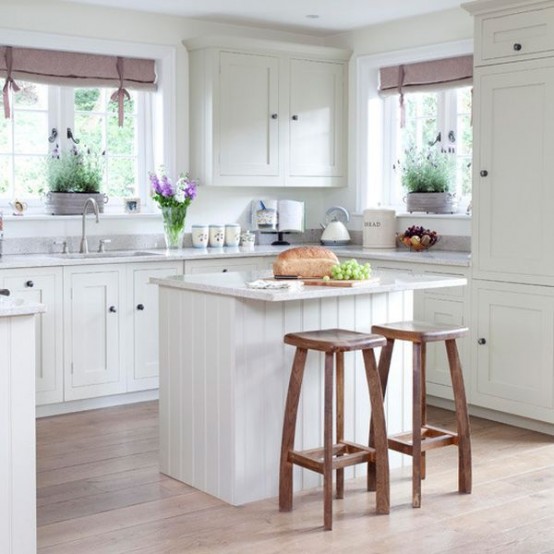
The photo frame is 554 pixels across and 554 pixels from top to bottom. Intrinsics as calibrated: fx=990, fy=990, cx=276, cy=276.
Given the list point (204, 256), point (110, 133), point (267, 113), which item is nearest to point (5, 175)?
point (110, 133)

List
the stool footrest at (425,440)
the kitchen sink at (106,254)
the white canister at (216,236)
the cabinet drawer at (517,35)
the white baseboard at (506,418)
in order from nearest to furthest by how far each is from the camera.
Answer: the stool footrest at (425,440), the cabinet drawer at (517,35), the white baseboard at (506,418), the kitchen sink at (106,254), the white canister at (216,236)

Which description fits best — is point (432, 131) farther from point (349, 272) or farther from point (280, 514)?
point (280, 514)

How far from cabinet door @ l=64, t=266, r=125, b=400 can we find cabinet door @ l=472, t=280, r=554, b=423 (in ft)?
6.68

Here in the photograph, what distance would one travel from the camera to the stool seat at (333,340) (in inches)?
148

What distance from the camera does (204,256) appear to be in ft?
19.7

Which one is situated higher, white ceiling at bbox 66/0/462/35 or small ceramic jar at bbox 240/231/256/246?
white ceiling at bbox 66/0/462/35

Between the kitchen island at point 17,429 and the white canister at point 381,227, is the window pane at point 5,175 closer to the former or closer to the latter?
the white canister at point 381,227

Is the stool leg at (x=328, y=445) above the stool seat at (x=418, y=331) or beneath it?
beneath

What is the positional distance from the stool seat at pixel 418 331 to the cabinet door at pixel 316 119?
271 cm

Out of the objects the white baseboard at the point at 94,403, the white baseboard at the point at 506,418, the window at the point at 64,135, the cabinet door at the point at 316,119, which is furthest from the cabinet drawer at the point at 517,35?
the white baseboard at the point at 94,403

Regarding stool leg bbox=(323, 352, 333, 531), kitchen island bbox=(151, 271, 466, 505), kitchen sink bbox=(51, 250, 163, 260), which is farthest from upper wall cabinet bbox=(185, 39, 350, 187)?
stool leg bbox=(323, 352, 333, 531)

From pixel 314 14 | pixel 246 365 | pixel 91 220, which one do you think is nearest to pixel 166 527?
pixel 246 365

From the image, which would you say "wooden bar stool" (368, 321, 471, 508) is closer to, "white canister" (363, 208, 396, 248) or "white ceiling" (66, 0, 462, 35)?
"white canister" (363, 208, 396, 248)

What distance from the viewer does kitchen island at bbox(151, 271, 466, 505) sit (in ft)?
13.2
